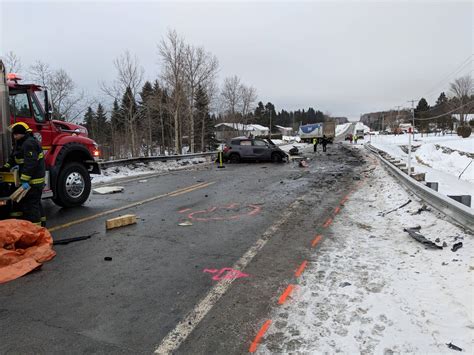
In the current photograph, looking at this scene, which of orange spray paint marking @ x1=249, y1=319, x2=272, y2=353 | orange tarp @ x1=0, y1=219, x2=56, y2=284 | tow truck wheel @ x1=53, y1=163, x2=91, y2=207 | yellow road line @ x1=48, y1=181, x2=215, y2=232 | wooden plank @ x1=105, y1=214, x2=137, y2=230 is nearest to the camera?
orange spray paint marking @ x1=249, y1=319, x2=272, y2=353

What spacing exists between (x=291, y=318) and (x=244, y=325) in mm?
467

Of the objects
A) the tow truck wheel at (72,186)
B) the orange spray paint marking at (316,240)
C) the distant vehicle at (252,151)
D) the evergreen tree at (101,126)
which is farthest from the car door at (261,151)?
the evergreen tree at (101,126)

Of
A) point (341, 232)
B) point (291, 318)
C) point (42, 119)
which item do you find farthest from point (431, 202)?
point (42, 119)

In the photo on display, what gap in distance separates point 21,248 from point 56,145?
150 inches

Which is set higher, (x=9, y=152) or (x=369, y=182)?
(x=9, y=152)

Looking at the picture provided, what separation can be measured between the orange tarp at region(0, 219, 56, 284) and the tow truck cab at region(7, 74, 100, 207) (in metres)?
2.81

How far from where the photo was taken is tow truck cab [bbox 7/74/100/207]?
25.7ft

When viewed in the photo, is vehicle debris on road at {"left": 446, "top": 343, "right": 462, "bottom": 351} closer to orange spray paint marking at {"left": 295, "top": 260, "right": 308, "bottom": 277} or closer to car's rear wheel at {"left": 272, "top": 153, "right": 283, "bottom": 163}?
orange spray paint marking at {"left": 295, "top": 260, "right": 308, "bottom": 277}

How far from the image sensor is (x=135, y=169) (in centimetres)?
1873

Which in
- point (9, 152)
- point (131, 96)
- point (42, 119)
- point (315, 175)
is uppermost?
point (131, 96)

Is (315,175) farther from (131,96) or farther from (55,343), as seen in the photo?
(131,96)

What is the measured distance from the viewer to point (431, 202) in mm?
7152

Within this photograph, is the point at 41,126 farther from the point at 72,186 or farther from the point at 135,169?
the point at 135,169

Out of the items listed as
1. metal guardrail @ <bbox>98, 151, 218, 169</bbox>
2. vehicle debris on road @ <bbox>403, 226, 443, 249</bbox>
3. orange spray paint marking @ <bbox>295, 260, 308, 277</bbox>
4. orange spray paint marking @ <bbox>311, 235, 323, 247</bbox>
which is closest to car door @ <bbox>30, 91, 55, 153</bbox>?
metal guardrail @ <bbox>98, 151, 218, 169</bbox>
